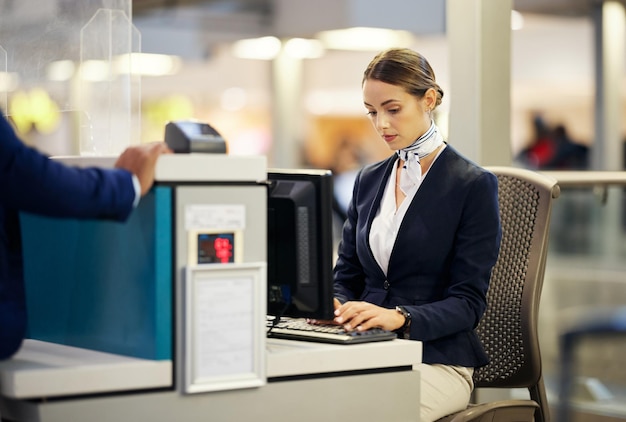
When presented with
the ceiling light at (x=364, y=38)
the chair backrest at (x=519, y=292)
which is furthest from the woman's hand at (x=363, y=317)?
the ceiling light at (x=364, y=38)

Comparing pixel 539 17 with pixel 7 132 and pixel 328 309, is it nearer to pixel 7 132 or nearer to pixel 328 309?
pixel 328 309

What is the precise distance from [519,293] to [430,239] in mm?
405

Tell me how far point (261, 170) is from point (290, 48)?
15.5ft

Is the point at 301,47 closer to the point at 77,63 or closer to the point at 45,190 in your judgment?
the point at 77,63

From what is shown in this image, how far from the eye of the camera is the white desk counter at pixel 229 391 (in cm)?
200

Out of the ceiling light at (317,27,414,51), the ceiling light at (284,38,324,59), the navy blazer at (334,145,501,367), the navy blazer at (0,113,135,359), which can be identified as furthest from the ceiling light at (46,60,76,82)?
the ceiling light at (284,38,324,59)

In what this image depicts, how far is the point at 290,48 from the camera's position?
269 inches

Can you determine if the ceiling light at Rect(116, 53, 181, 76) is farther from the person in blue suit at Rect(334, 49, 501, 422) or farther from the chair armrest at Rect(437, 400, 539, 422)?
the chair armrest at Rect(437, 400, 539, 422)

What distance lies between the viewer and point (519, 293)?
9.86 ft

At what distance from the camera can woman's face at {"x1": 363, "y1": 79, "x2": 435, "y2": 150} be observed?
275cm

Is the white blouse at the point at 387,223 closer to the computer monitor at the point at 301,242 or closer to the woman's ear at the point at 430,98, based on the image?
the woman's ear at the point at 430,98

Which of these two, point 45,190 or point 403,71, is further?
point 403,71

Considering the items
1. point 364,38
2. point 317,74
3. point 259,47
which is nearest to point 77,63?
point 364,38

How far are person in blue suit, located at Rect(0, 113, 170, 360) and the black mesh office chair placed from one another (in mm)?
1234
